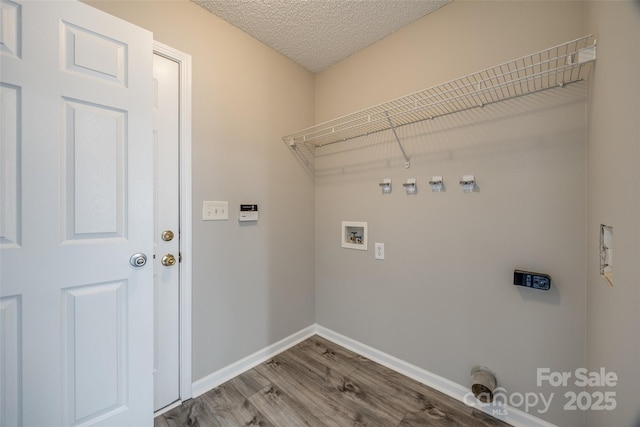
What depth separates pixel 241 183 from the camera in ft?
6.15

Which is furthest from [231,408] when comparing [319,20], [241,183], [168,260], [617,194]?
[319,20]

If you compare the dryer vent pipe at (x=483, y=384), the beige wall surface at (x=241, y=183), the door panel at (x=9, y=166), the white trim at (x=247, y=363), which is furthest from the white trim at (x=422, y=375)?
the door panel at (x=9, y=166)

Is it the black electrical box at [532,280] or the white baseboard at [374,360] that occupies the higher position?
the black electrical box at [532,280]

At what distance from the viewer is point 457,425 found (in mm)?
1384

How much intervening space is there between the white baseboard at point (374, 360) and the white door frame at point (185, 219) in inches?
6.2

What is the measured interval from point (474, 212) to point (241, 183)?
165cm

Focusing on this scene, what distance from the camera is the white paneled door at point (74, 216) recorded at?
0.95 m

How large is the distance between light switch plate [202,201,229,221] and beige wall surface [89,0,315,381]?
0.04 metres

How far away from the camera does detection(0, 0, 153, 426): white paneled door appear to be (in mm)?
945

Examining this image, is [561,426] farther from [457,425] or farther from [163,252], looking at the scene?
[163,252]

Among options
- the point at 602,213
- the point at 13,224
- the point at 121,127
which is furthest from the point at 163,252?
the point at 602,213

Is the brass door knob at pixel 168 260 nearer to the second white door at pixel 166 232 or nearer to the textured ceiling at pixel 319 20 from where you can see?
the second white door at pixel 166 232

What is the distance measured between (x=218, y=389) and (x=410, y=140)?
2254 millimetres

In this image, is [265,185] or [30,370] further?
[265,185]
